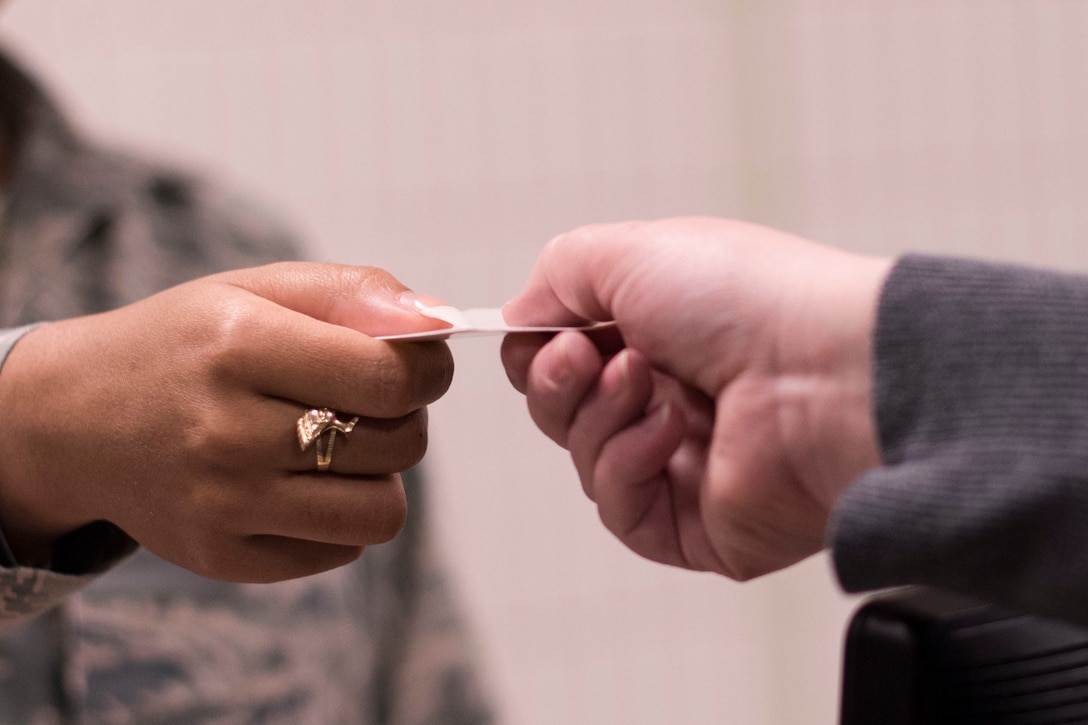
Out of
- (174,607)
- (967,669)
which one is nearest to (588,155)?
(174,607)

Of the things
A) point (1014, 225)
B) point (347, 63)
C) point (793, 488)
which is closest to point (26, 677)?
point (793, 488)

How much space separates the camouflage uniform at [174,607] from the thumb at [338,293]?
466 millimetres

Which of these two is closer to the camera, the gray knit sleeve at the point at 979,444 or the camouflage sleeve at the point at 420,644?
the gray knit sleeve at the point at 979,444

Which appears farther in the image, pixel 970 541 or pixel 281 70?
pixel 281 70

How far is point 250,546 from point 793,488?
290 millimetres

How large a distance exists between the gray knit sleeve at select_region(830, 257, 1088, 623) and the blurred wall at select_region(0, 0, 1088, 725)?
942mm

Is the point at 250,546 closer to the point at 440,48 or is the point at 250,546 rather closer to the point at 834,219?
the point at 440,48

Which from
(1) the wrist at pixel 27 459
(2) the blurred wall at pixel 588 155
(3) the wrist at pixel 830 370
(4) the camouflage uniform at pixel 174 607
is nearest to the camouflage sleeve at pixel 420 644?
(4) the camouflage uniform at pixel 174 607

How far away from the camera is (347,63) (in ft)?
4.39

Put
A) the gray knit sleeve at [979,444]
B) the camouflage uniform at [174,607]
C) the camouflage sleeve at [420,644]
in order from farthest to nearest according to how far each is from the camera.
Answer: the camouflage sleeve at [420,644] < the camouflage uniform at [174,607] < the gray knit sleeve at [979,444]

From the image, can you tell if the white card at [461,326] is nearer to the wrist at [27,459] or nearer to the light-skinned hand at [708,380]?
the light-skinned hand at [708,380]

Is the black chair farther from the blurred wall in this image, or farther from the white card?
the blurred wall

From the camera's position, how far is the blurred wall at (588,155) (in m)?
1.30

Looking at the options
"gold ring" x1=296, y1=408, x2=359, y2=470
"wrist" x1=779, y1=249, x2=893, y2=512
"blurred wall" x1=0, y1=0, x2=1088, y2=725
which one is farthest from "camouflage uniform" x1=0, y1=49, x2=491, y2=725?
"wrist" x1=779, y1=249, x2=893, y2=512
